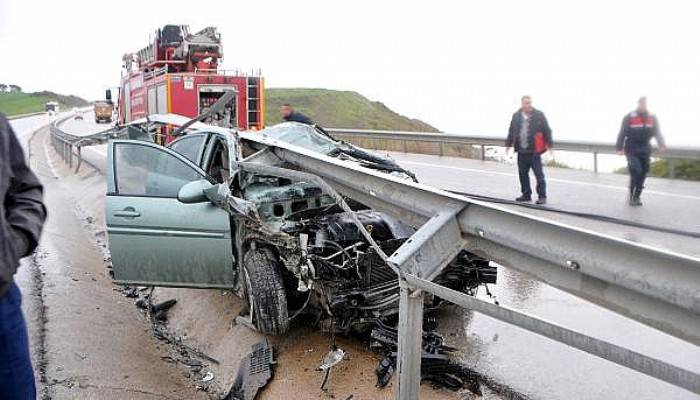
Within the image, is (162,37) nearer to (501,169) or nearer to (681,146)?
(501,169)

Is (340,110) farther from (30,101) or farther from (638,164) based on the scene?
(30,101)

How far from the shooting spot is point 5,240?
2061mm

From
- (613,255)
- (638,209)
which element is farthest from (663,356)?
(638,209)

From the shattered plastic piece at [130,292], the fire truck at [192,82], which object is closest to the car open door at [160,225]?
the shattered plastic piece at [130,292]

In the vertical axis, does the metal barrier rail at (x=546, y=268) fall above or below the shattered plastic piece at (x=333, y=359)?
above

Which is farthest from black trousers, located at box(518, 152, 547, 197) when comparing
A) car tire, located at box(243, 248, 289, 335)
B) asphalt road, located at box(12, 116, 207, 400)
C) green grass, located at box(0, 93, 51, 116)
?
green grass, located at box(0, 93, 51, 116)

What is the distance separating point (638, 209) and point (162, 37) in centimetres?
1432

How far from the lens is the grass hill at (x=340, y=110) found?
48.2 metres

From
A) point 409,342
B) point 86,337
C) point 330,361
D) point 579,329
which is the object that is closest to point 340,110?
point 86,337

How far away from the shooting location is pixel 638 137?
962cm

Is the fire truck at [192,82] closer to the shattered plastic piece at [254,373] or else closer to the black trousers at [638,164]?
the black trousers at [638,164]

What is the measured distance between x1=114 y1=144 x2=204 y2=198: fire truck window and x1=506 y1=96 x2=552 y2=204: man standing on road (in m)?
5.90

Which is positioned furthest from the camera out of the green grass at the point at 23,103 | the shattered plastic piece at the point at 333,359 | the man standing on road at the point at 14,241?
the green grass at the point at 23,103

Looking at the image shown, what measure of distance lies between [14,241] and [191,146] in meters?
5.00
